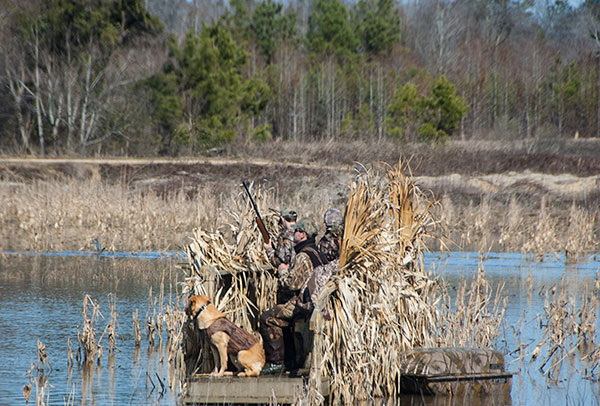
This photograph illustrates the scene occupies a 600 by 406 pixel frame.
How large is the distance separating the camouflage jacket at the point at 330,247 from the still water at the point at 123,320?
173 cm

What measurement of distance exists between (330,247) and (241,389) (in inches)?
74.3

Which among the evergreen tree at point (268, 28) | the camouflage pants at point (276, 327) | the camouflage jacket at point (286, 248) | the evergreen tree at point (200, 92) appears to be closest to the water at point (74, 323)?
the camouflage pants at point (276, 327)

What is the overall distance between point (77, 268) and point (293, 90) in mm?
39484

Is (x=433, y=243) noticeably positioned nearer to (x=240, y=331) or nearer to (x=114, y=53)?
(x=240, y=331)

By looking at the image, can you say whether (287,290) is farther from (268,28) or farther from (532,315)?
(268,28)

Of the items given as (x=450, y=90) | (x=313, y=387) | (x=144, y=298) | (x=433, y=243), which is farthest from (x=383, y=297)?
(x=450, y=90)

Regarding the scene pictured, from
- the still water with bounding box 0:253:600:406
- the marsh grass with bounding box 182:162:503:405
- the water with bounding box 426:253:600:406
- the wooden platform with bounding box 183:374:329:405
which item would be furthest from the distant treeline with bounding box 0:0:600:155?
the wooden platform with bounding box 183:374:329:405

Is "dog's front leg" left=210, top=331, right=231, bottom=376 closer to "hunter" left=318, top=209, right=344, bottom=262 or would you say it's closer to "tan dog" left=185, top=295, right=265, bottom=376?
"tan dog" left=185, top=295, right=265, bottom=376

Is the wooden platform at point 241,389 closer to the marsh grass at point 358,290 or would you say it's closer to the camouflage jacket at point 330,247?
the marsh grass at point 358,290

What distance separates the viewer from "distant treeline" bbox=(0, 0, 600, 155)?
134 feet

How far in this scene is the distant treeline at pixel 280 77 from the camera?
134 feet

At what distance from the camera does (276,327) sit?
9.44 meters

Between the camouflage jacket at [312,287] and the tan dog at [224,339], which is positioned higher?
the camouflage jacket at [312,287]

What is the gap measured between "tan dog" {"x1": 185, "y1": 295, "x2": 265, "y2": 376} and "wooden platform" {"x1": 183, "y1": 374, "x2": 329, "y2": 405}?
0.17m
